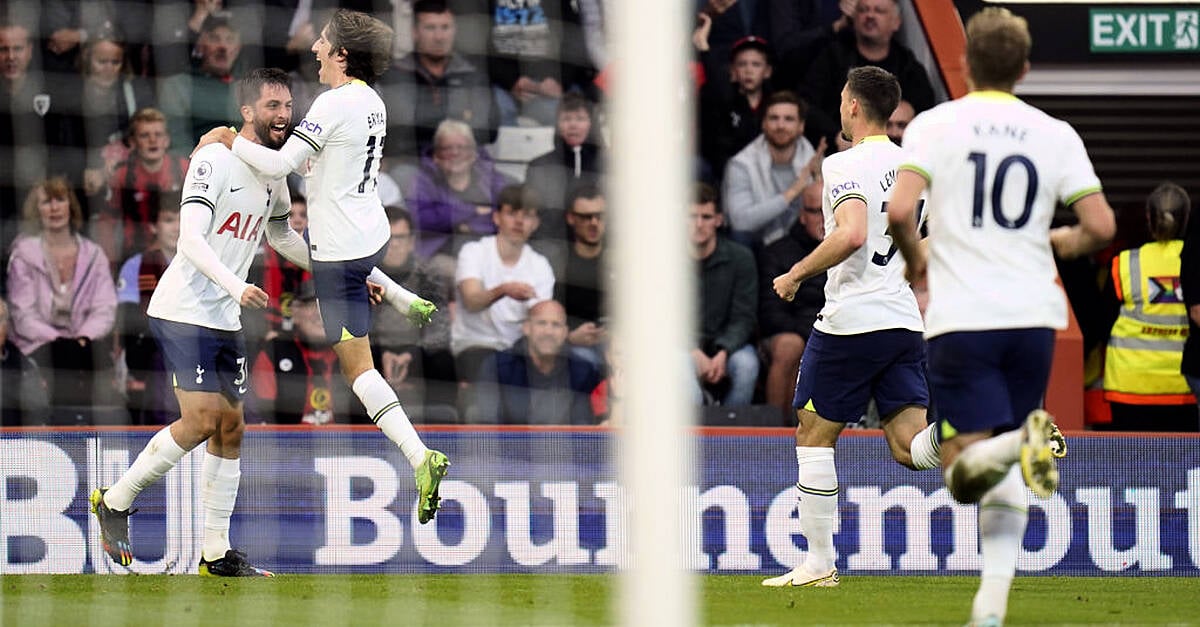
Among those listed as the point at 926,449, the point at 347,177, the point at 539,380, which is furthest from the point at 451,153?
the point at 926,449

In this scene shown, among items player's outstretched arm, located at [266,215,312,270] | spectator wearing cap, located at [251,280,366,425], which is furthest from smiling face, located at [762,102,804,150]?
player's outstretched arm, located at [266,215,312,270]

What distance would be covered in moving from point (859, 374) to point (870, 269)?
40cm

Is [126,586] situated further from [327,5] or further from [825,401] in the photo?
[327,5]

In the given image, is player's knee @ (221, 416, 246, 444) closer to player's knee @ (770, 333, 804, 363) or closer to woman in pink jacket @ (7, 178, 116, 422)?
woman in pink jacket @ (7, 178, 116, 422)

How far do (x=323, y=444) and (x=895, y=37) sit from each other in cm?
417

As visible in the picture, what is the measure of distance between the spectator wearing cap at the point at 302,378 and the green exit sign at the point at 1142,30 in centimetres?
543

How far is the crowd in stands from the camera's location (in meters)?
9.07

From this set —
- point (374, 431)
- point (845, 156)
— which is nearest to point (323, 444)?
point (374, 431)

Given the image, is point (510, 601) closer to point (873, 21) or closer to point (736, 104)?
point (736, 104)

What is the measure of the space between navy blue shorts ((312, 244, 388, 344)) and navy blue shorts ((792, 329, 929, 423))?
1.76m

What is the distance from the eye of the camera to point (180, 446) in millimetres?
7426

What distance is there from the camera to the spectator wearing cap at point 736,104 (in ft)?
33.8

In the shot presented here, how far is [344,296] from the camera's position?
7.45 m

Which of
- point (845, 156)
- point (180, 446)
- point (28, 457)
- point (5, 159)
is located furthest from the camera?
point (5, 159)
